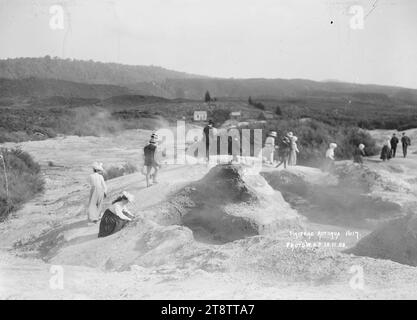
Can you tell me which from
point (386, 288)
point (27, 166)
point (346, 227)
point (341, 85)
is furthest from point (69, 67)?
point (386, 288)

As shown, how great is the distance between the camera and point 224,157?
48.6ft

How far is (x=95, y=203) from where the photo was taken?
995 cm

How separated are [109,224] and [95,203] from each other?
859 mm

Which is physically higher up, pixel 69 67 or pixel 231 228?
pixel 69 67

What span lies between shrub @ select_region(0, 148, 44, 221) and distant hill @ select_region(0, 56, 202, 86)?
1813 inches

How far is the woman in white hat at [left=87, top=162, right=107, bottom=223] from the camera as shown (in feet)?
32.3

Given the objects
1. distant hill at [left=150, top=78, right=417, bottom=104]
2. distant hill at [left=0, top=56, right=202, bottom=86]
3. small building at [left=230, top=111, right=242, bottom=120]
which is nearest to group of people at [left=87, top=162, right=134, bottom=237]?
small building at [left=230, top=111, right=242, bottom=120]

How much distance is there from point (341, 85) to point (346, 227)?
6036 cm

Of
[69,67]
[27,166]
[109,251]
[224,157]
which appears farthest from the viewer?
[69,67]

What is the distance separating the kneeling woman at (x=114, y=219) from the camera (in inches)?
364

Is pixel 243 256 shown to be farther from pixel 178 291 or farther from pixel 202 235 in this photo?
pixel 202 235

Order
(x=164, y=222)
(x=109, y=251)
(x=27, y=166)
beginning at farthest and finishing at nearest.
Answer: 1. (x=27, y=166)
2. (x=164, y=222)
3. (x=109, y=251)

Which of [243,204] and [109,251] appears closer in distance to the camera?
[109,251]

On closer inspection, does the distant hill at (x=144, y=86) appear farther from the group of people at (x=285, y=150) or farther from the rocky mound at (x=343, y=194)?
the rocky mound at (x=343, y=194)
